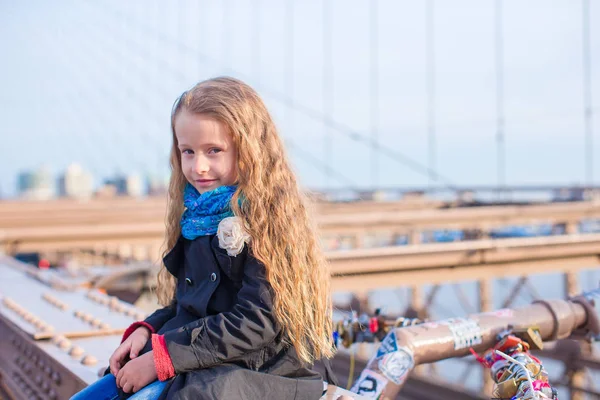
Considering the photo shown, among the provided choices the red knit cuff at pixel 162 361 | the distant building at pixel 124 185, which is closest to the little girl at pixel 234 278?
the red knit cuff at pixel 162 361

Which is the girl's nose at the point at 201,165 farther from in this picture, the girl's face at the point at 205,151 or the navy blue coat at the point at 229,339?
the navy blue coat at the point at 229,339

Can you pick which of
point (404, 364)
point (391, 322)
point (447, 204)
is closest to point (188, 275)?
point (404, 364)

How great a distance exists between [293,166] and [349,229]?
788 centimetres

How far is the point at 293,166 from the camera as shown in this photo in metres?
2.22

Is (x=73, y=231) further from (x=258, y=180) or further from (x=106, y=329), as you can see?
(x=258, y=180)

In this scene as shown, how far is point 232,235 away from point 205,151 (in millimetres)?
262

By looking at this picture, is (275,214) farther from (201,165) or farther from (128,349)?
(128,349)

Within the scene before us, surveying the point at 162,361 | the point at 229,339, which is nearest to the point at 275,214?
the point at 229,339

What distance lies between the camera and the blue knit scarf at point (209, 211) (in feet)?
6.69

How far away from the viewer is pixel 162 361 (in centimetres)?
188

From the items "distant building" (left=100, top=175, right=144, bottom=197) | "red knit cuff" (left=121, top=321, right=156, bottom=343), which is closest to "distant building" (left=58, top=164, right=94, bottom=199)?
"distant building" (left=100, top=175, right=144, bottom=197)

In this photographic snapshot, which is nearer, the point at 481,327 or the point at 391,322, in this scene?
the point at 481,327

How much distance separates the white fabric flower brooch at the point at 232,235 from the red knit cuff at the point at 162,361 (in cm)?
28

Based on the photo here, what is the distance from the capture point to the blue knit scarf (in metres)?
2.04
